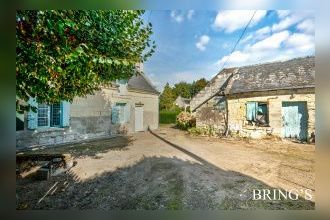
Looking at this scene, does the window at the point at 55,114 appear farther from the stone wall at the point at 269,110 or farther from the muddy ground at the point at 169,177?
the stone wall at the point at 269,110

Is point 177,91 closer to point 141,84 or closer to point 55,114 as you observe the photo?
point 141,84

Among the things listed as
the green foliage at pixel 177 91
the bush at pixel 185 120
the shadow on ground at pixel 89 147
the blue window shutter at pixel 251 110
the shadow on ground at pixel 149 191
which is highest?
the green foliage at pixel 177 91

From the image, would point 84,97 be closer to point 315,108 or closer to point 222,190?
point 222,190

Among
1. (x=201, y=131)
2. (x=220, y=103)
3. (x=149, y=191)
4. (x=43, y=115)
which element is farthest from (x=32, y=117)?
(x=220, y=103)

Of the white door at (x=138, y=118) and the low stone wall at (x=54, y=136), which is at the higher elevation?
the white door at (x=138, y=118)

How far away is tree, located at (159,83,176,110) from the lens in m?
4.03

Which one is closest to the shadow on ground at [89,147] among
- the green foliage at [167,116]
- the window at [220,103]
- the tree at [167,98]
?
the green foliage at [167,116]

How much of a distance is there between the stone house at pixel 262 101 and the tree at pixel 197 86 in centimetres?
13

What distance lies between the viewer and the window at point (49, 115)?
379 cm

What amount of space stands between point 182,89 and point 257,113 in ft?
4.66

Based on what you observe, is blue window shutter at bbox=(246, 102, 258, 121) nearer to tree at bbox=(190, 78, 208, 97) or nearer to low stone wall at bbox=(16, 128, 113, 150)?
tree at bbox=(190, 78, 208, 97)

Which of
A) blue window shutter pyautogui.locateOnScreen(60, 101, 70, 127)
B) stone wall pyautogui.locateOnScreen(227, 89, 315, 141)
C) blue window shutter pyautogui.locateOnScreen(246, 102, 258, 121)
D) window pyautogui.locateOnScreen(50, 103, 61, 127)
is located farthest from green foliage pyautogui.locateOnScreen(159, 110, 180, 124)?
window pyautogui.locateOnScreen(50, 103, 61, 127)

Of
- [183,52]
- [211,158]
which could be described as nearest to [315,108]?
[211,158]

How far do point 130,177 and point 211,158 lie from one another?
1274mm
